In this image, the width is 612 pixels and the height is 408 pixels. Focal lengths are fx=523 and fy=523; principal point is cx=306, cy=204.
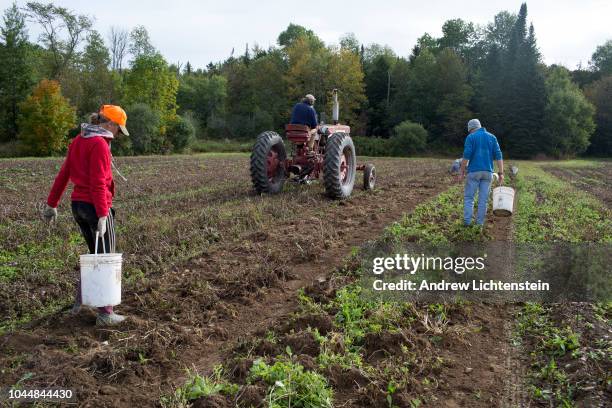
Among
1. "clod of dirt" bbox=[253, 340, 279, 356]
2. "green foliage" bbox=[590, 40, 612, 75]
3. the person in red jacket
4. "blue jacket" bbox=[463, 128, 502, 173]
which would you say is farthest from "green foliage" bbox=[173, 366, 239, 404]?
"green foliage" bbox=[590, 40, 612, 75]

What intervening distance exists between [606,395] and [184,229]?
20.0ft

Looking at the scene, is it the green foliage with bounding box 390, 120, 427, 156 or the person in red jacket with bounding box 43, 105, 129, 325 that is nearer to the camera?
the person in red jacket with bounding box 43, 105, 129, 325

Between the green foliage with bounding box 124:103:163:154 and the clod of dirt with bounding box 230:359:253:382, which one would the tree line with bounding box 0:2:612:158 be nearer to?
the green foliage with bounding box 124:103:163:154

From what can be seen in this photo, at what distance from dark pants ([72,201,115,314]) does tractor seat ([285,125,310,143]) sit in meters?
6.31

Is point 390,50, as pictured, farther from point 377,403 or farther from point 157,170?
point 377,403

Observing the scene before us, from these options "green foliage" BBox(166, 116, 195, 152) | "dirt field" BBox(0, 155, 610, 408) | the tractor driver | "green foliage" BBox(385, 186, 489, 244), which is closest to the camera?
"dirt field" BBox(0, 155, 610, 408)

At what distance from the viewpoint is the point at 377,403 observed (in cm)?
332

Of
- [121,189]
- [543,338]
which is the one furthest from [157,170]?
[543,338]

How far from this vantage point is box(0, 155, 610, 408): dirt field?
3.54 metres

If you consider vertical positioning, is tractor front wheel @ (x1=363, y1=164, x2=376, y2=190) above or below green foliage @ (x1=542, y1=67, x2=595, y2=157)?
below

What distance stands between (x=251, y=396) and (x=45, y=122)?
36329mm

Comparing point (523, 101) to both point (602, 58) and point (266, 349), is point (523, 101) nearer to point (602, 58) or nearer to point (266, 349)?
point (602, 58)

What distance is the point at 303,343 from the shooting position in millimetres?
4043

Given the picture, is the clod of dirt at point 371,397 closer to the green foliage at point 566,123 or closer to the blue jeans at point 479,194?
the blue jeans at point 479,194
